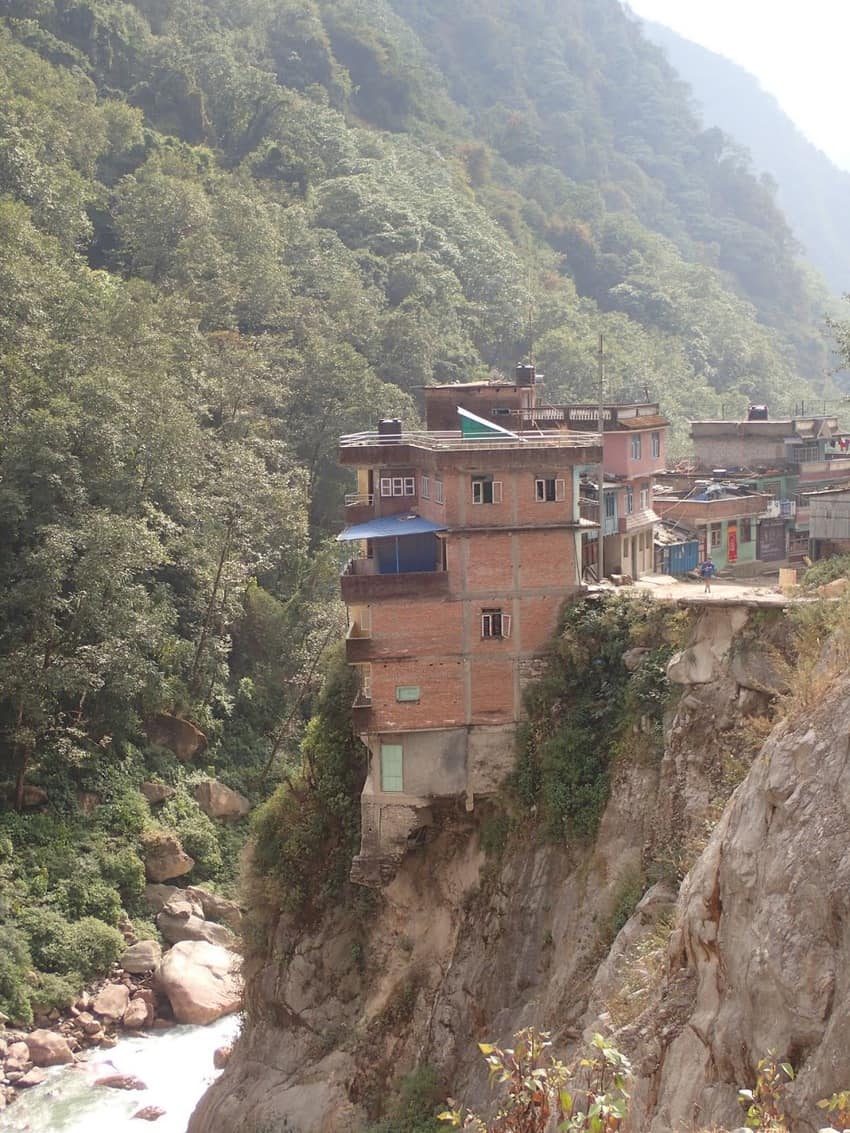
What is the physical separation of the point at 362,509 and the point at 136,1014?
1484 cm

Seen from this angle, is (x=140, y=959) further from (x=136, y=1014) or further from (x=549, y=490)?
(x=549, y=490)

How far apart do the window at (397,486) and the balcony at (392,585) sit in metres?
2.81

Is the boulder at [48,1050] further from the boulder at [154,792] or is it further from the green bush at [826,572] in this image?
the green bush at [826,572]

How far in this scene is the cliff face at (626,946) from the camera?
12656 millimetres

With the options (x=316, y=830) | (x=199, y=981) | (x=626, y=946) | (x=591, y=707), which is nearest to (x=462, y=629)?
(x=591, y=707)

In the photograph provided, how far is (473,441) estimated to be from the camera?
26.0 m

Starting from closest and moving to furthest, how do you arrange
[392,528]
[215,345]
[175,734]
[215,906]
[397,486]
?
[392,528] < [397,486] < [215,906] < [175,734] < [215,345]

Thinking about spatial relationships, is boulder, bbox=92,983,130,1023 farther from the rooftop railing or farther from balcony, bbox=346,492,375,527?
the rooftop railing

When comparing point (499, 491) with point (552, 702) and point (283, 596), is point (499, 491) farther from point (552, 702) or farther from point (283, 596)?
point (283, 596)

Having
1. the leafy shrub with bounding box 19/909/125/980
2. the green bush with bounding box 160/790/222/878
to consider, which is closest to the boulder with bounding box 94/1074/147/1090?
the leafy shrub with bounding box 19/909/125/980

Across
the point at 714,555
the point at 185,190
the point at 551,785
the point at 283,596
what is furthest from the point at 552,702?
the point at 185,190

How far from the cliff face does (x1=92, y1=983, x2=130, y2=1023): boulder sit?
7017 millimetres

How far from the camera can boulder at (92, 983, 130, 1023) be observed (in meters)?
34.9

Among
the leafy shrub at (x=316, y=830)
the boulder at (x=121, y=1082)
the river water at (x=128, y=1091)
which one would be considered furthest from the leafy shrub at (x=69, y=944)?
the leafy shrub at (x=316, y=830)
